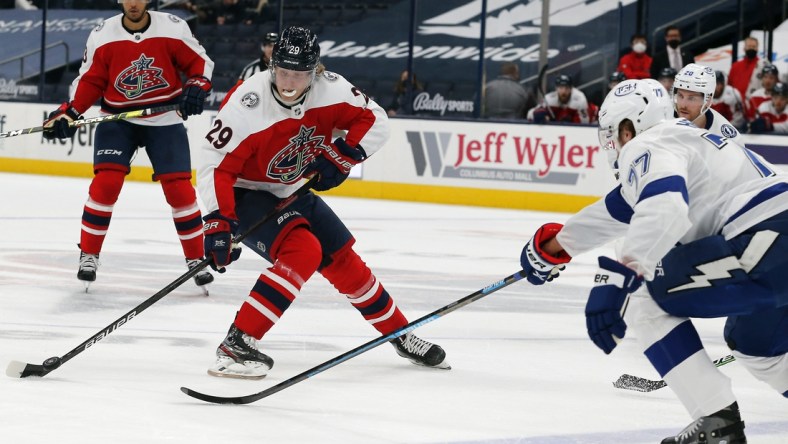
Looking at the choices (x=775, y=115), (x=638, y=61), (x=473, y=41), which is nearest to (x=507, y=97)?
(x=473, y=41)

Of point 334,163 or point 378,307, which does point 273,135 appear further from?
point 378,307

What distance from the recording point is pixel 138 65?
5.34 meters

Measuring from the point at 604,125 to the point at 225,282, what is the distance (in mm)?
3126

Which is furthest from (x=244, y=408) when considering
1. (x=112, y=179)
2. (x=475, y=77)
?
(x=475, y=77)

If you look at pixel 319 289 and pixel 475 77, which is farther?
pixel 475 77

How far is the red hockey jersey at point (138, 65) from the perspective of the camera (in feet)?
17.5

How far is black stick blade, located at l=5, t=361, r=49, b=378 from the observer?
10.9 feet

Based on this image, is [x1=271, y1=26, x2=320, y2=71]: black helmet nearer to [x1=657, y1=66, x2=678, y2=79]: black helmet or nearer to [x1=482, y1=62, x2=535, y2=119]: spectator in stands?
[x1=657, y1=66, x2=678, y2=79]: black helmet

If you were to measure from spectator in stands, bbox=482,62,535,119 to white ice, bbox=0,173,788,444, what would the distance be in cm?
424

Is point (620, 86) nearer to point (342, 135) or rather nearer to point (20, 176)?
point (342, 135)

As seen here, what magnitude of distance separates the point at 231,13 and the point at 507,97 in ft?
14.6

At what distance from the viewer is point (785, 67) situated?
11.0 m

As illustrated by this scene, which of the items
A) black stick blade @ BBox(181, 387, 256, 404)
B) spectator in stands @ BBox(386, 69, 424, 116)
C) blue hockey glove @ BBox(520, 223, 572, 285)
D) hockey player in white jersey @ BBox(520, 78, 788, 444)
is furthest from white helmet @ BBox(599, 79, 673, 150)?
spectator in stands @ BBox(386, 69, 424, 116)

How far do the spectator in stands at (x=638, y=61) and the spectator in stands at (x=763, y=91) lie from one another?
90 centimetres
